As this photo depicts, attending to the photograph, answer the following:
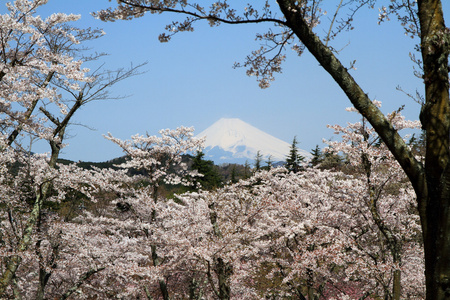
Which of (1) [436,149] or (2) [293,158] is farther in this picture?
(2) [293,158]

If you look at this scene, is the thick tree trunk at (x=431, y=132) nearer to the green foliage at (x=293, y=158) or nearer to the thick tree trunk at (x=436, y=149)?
the thick tree trunk at (x=436, y=149)

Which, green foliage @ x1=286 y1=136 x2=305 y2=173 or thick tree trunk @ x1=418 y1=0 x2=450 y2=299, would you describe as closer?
thick tree trunk @ x1=418 y1=0 x2=450 y2=299

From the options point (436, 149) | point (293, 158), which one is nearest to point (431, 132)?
point (436, 149)

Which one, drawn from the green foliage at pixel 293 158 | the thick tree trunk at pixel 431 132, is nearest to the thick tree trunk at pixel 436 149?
the thick tree trunk at pixel 431 132

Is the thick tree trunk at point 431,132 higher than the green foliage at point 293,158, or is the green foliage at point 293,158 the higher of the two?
the green foliage at point 293,158

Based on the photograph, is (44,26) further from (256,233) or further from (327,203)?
(327,203)

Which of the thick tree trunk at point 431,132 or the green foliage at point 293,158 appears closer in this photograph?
the thick tree trunk at point 431,132

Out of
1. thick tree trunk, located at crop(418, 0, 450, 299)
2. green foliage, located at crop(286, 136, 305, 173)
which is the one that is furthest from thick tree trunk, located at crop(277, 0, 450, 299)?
green foliage, located at crop(286, 136, 305, 173)

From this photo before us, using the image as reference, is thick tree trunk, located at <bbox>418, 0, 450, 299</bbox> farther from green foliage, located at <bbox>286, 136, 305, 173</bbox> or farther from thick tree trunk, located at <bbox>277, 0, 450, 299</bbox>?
green foliage, located at <bbox>286, 136, 305, 173</bbox>

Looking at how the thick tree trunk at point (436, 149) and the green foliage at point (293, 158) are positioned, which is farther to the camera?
the green foliage at point (293, 158)

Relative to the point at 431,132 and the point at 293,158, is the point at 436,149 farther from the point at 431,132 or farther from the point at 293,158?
the point at 293,158

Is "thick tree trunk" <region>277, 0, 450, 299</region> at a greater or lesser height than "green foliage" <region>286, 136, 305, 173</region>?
lesser

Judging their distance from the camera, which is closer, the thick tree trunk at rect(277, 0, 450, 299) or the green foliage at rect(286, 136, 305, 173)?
the thick tree trunk at rect(277, 0, 450, 299)

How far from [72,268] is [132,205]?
3.94 metres
